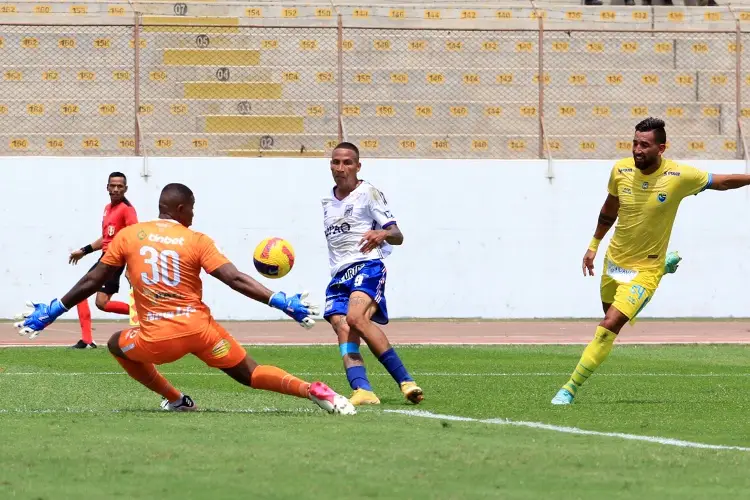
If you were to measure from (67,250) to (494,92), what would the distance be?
28.7 ft

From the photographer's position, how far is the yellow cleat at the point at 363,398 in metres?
10.5

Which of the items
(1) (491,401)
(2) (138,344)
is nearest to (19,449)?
(2) (138,344)

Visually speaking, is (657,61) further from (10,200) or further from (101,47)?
(10,200)

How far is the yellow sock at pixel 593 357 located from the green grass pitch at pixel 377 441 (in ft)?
0.81

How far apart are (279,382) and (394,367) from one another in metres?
1.63

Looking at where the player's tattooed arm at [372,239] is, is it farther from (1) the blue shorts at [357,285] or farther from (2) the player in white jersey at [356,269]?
(1) the blue shorts at [357,285]

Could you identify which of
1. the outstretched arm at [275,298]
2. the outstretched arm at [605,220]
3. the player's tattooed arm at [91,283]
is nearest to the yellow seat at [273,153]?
the outstretched arm at [605,220]

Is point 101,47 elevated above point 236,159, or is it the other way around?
point 101,47

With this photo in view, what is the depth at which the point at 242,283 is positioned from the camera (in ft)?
29.5

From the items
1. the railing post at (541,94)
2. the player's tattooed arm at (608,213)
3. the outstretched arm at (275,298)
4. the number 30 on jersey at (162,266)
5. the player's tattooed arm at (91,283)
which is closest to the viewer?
the outstretched arm at (275,298)

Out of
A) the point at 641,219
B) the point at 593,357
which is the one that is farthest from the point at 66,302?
the point at 641,219

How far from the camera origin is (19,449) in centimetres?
754

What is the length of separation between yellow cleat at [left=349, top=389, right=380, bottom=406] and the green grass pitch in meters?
0.11

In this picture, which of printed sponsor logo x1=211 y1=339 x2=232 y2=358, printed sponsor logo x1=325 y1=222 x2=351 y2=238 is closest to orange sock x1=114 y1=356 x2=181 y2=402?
printed sponsor logo x1=211 y1=339 x2=232 y2=358
